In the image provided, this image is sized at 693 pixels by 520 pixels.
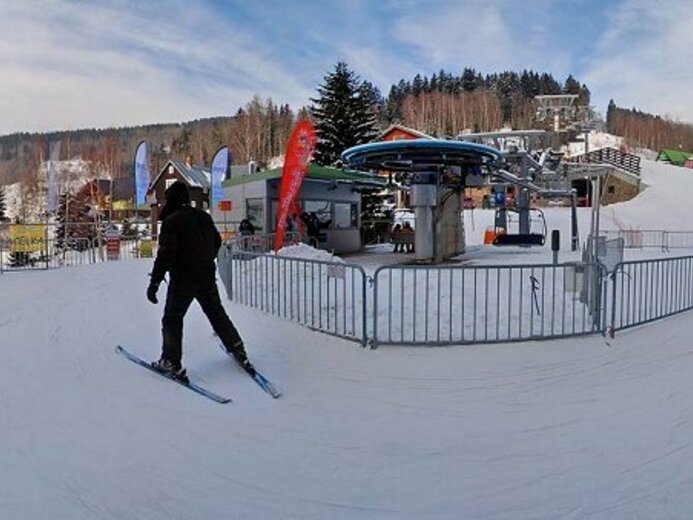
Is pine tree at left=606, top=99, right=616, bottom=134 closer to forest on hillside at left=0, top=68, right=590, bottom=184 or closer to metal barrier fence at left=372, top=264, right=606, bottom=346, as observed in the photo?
forest on hillside at left=0, top=68, right=590, bottom=184

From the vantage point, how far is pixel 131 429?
4.16 metres

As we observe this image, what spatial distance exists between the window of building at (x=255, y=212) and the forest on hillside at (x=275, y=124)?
1347 inches

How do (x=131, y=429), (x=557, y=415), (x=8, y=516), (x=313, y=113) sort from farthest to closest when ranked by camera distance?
1. (x=313, y=113)
2. (x=557, y=415)
3. (x=131, y=429)
4. (x=8, y=516)

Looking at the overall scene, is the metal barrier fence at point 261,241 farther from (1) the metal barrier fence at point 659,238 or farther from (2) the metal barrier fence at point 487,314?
(1) the metal barrier fence at point 659,238

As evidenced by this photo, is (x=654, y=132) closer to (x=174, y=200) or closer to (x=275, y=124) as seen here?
(x=275, y=124)

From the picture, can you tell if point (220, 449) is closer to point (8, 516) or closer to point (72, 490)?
point (72, 490)

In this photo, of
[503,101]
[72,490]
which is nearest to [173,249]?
[72,490]

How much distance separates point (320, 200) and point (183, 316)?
1797cm

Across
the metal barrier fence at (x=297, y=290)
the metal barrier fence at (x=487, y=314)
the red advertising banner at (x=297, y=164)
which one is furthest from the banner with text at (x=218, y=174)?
the metal barrier fence at (x=487, y=314)

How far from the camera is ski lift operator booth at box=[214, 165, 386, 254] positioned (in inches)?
849

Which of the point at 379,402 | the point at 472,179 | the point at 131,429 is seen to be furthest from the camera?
the point at 472,179

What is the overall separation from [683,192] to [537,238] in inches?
1500

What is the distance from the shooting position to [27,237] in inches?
669

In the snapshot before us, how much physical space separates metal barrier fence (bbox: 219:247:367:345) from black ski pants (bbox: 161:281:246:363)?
181 cm
